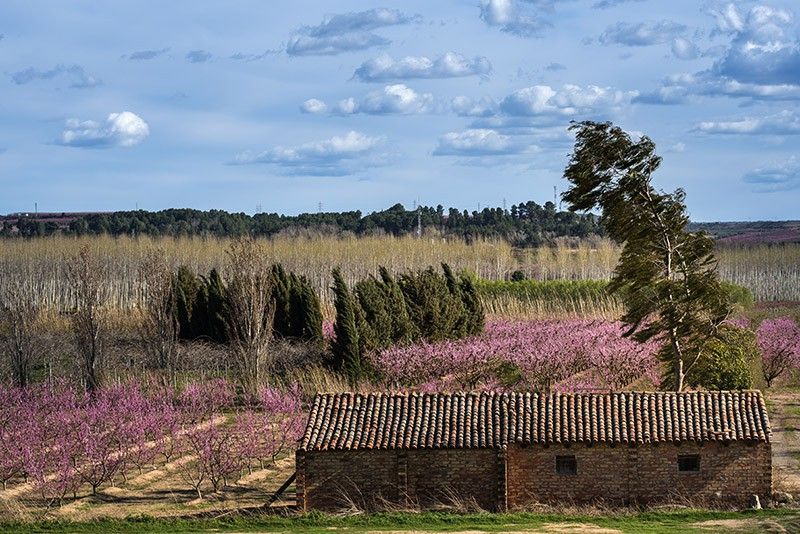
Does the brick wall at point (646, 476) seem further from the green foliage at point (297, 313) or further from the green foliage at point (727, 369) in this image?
the green foliage at point (297, 313)

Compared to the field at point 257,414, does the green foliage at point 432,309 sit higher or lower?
higher

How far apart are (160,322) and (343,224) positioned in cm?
10611

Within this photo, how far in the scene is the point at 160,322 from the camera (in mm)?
45875

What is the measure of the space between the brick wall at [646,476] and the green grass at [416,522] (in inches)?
33.7

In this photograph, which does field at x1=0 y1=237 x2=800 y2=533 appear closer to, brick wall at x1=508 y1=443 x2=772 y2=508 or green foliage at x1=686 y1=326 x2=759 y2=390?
brick wall at x1=508 y1=443 x2=772 y2=508

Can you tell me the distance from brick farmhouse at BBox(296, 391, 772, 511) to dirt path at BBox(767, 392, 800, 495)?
1.77 metres

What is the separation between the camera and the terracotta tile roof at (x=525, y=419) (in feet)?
88.0

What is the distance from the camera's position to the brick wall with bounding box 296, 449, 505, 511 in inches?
1053

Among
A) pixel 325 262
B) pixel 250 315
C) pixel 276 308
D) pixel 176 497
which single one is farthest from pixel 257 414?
pixel 325 262

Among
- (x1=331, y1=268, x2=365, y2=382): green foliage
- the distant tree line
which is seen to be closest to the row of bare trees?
(x1=331, y1=268, x2=365, y2=382): green foliage

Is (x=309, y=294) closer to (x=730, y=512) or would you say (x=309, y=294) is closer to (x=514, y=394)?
(x=514, y=394)

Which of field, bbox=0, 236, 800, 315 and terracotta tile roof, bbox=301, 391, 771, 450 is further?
field, bbox=0, 236, 800, 315

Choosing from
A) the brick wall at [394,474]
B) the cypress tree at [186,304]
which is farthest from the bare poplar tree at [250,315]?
the brick wall at [394,474]

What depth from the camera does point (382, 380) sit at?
45031mm
